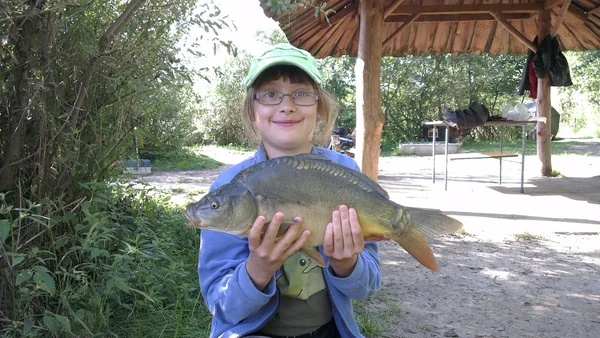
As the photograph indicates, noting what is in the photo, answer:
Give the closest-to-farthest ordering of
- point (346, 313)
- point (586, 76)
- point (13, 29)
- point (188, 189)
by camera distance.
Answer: point (346, 313), point (13, 29), point (188, 189), point (586, 76)

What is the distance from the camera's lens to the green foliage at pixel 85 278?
230 centimetres

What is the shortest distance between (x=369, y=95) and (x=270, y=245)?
470 cm

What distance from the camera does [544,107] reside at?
9656 millimetres

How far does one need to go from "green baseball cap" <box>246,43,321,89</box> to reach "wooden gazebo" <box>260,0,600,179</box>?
4.21m

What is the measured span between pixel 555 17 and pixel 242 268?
31.6ft

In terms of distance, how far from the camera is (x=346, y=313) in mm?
1845

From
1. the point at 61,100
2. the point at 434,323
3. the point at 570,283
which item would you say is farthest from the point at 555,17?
the point at 61,100

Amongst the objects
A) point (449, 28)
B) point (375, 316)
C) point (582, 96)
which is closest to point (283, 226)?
point (375, 316)

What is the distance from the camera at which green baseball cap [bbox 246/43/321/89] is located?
190cm

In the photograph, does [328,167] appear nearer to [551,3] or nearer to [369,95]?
[369,95]

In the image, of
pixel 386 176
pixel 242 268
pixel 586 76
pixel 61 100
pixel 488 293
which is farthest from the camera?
pixel 586 76

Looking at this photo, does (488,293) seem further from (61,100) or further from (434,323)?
(61,100)

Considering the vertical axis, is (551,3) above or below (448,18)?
above

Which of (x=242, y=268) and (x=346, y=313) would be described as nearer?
(x=242, y=268)
